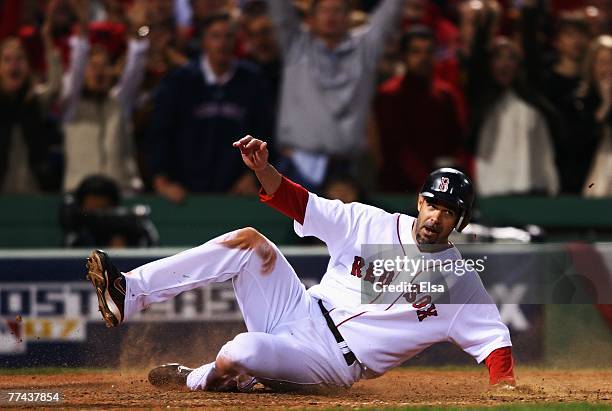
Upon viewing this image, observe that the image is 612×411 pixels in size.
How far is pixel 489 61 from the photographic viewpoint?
8906mm

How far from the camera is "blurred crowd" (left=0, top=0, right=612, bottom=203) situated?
871cm

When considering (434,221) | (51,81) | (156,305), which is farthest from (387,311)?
(51,81)

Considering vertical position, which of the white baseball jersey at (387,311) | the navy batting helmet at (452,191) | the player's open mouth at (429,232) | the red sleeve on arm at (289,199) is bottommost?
the white baseball jersey at (387,311)

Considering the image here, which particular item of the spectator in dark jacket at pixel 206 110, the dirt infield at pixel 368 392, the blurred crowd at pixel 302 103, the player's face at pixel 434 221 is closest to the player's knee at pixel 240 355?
the dirt infield at pixel 368 392

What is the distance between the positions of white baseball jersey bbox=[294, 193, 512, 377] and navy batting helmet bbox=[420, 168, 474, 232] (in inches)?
11.2

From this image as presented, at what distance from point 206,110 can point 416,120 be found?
158 cm

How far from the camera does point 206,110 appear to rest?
870cm

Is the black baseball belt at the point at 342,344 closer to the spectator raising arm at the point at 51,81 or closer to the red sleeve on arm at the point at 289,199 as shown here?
A: the red sleeve on arm at the point at 289,199

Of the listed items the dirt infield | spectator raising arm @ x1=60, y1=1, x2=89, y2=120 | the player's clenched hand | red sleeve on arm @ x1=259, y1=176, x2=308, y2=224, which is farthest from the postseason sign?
the player's clenched hand

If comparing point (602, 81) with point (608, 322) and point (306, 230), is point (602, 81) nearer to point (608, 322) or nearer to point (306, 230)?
point (608, 322)

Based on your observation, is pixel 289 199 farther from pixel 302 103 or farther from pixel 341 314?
pixel 302 103

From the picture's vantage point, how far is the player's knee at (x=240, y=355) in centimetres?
558

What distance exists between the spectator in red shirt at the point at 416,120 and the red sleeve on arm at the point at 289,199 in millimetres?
3355

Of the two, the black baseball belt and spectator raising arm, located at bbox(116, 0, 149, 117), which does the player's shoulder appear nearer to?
the black baseball belt
